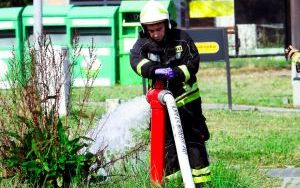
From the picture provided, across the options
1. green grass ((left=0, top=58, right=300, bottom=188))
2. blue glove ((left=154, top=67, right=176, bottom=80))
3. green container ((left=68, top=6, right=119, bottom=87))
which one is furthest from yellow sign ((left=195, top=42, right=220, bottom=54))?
blue glove ((left=154, top=67, right=176, bottom=80))

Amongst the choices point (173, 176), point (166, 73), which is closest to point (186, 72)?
point (166, 73)

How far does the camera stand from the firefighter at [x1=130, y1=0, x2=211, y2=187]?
6.23 metres

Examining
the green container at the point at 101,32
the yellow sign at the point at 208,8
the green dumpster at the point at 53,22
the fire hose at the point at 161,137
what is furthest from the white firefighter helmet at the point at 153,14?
the yellow sign at the point at 208,8

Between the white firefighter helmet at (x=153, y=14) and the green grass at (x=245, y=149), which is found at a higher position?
the white firefighter helmet at (x=153, y=14)

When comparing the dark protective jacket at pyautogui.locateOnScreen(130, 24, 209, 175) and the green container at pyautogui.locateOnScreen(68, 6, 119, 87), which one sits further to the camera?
the green container at pyautogui.locateOnScreen(68, 6, 119, 87)

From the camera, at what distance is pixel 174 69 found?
20.2 ft

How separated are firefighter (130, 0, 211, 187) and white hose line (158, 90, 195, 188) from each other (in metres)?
0.19

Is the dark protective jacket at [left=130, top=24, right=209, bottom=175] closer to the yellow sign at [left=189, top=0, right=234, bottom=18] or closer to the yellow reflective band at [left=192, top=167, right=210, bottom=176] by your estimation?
the yellow reflective band at [left=192, top=167, right=210, bottom=176]

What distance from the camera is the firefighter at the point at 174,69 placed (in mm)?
6234

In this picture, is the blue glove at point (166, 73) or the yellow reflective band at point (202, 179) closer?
the blue glove at point (166, 73)

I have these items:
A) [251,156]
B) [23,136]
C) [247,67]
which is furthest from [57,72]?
[247,67]

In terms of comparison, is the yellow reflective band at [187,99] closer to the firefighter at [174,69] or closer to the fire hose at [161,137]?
the firefighter at [174,69]

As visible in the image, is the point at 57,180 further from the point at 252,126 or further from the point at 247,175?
the point at 252,126

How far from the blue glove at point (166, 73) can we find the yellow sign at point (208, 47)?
7.29 metres
